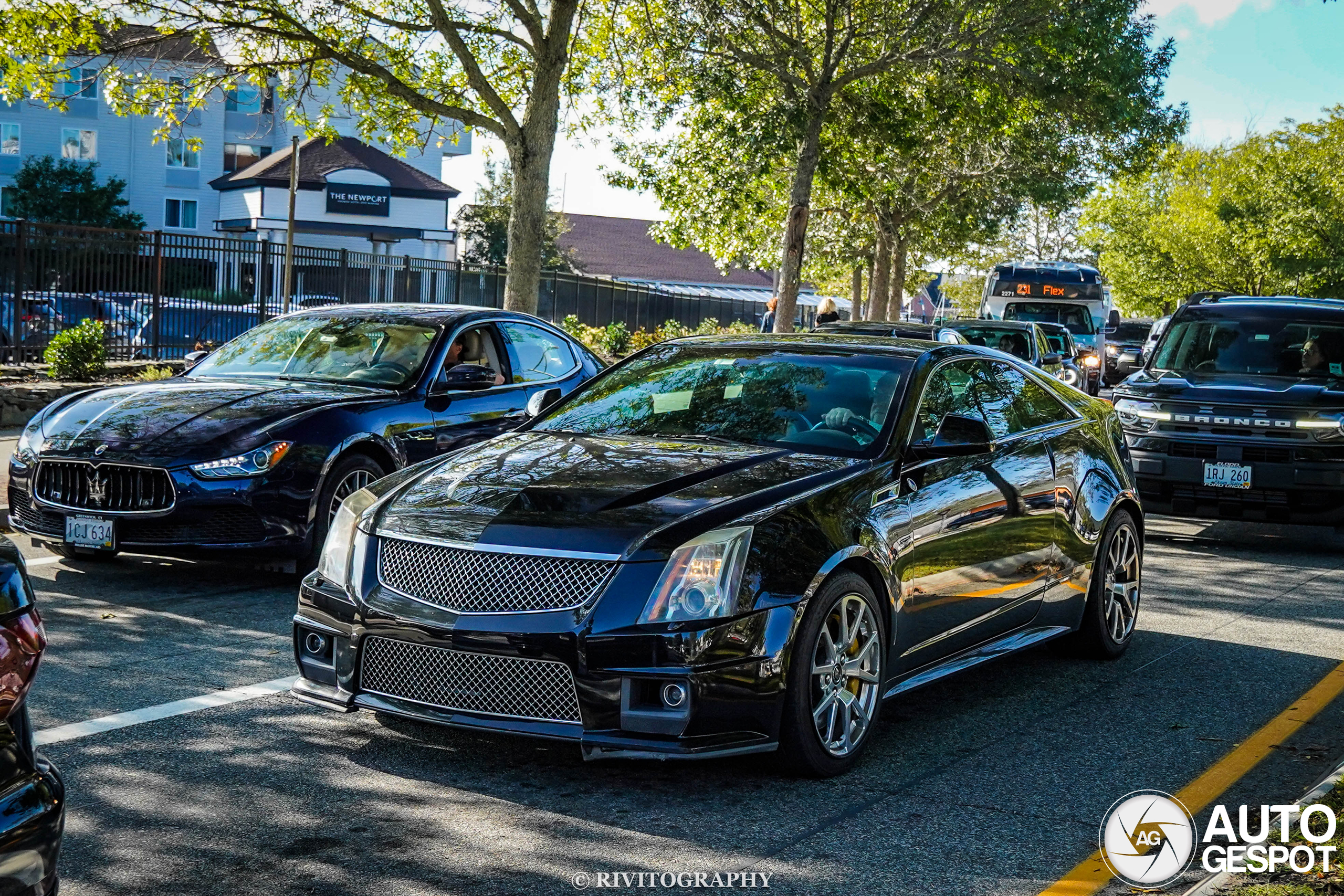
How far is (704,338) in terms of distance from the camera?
7.18 m

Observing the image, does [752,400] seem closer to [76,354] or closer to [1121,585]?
[1121,585]

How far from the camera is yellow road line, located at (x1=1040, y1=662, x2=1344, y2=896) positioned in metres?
4.32

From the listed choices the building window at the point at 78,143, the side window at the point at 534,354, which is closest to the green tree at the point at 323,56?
the side window at the point at 534,354

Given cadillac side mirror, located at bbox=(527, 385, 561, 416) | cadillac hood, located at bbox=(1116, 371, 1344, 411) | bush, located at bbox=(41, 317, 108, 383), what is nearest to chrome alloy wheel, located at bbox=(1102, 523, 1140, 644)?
cadillac side mirror, located at bbox=(527, 385, 561, 416)

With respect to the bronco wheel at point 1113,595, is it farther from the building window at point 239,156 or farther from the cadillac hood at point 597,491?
the building window at point 239,156

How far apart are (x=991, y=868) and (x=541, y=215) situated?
14683mm

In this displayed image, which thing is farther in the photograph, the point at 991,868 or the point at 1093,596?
the point at 1093,596

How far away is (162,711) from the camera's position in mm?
5797

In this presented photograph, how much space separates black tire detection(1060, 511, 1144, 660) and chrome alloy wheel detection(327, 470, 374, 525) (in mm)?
3981

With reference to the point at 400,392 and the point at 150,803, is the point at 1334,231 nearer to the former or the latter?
the point at 400,392

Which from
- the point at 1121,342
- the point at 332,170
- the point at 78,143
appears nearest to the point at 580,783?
the point at 1121,342

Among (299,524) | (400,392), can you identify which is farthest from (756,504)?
(400,392)

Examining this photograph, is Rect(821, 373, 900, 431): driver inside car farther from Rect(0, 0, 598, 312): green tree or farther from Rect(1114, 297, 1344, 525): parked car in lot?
Rect(0, 0, 598, 312): green tree

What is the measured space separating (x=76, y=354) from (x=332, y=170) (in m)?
42.9
